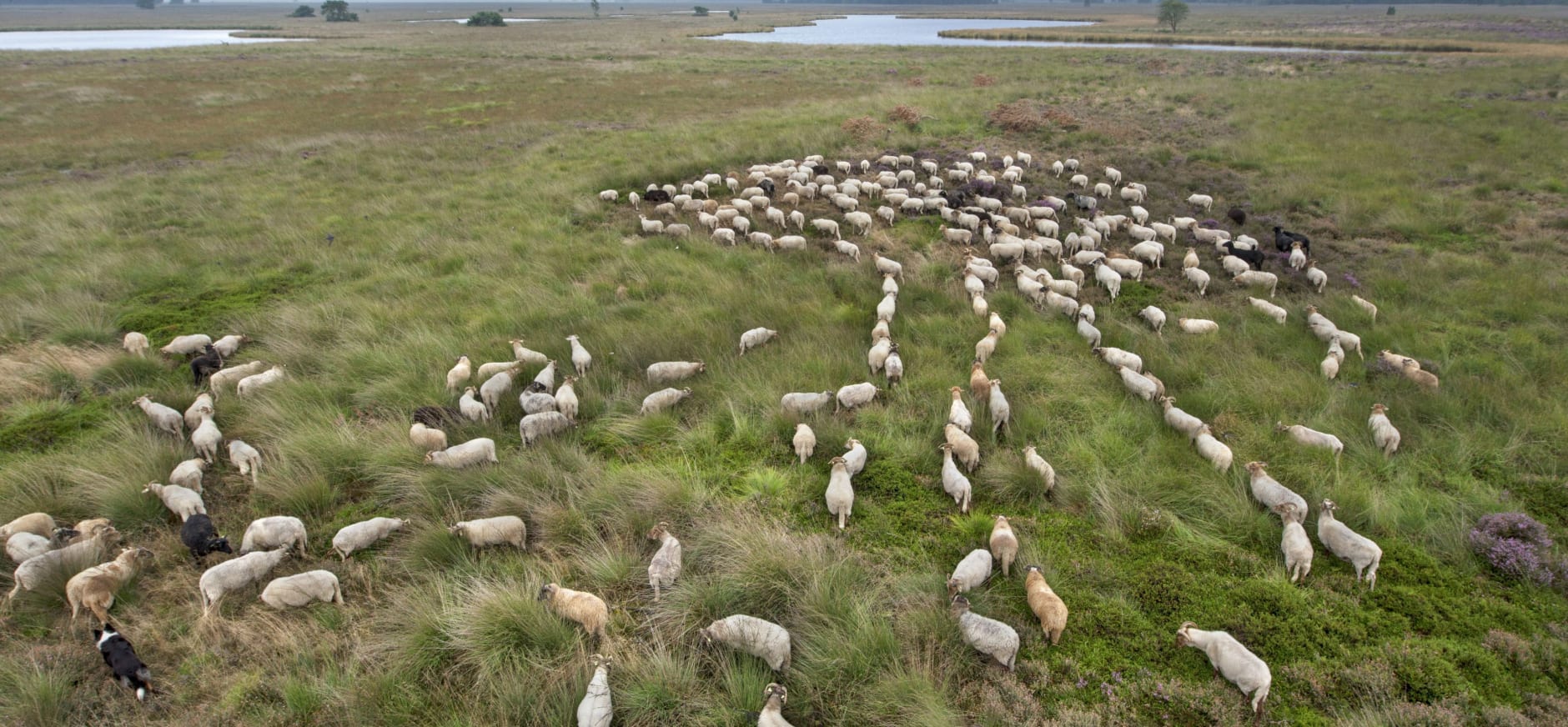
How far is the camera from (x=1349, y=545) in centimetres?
539

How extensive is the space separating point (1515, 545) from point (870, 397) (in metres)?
5.77

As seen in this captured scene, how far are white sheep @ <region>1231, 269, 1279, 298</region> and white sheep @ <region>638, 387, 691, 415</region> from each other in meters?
10.0

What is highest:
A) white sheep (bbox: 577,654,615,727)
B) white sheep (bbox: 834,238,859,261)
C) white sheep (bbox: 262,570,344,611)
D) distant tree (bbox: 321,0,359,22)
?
distant tree (bbox: 321,0,359,22)

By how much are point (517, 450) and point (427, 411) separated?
1442 millimetres

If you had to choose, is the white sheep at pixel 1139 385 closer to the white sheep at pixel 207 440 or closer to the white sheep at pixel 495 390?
the white sheep at pixel 495 390

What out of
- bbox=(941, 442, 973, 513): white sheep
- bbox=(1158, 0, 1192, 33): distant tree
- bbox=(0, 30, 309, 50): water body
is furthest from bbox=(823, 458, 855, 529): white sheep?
bbox=(1158, 0, 1192, 33): distant tree

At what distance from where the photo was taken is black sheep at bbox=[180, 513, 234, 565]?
5814 millimetres

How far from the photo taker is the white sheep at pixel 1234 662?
14.3 ft

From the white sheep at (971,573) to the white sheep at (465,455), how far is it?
16.2 feet

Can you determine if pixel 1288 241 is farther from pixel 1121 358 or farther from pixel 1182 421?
pixel 1182 421

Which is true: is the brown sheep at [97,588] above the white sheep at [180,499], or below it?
below

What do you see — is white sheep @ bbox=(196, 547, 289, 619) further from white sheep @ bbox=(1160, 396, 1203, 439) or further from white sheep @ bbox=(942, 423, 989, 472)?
white sheep @ bbox=(1160, 396, 1203, 439)

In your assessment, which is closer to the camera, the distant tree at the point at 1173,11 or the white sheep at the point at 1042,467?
the white sheep at the point at 1042,467

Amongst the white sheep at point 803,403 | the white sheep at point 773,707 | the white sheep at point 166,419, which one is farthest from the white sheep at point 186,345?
the white sheep at point 773,707
